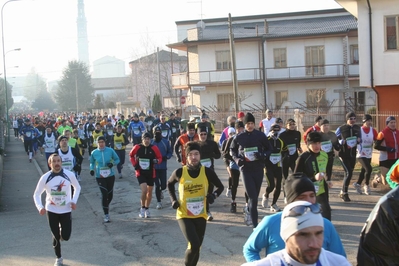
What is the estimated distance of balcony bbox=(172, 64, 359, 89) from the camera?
140 ft

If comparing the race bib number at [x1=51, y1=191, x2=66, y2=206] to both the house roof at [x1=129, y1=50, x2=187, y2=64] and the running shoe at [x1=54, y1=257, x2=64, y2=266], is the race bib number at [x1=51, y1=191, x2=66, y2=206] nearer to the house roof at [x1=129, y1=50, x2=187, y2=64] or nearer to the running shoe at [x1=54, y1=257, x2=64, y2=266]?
the running shoe at [x1=54, y1=257, x2=64, y2=266]

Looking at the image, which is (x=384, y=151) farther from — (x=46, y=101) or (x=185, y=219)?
(x=46, y=101)

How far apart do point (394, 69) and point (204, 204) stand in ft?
53.6

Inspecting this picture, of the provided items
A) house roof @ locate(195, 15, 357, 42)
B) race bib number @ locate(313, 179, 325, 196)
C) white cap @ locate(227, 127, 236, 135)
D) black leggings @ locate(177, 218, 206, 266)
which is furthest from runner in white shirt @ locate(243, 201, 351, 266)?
house roof @ locate(195, 15, 357, 42)

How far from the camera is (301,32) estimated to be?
43.7 meters

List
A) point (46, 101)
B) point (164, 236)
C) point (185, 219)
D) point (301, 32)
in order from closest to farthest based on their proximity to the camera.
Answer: point (185, 219) → point (164, 236) → point (301, 32) → point (46, 101)

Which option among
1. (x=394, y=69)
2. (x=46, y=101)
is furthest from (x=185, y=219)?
(x=46, y=101)

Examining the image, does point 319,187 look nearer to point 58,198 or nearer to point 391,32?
point 58,198

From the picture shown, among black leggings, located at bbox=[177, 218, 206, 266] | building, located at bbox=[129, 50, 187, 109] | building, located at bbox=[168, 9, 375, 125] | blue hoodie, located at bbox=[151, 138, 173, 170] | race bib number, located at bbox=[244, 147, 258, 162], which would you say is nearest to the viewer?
black leggings, located at bbox=[177, 218, 206, 266]

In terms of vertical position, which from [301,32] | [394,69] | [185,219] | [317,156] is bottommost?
[185,219]

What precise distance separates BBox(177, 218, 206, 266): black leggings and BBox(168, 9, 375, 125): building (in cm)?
3421

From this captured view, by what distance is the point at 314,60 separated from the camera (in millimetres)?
43312

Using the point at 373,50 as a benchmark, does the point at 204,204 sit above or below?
below

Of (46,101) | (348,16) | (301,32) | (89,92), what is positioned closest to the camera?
(301,32)
